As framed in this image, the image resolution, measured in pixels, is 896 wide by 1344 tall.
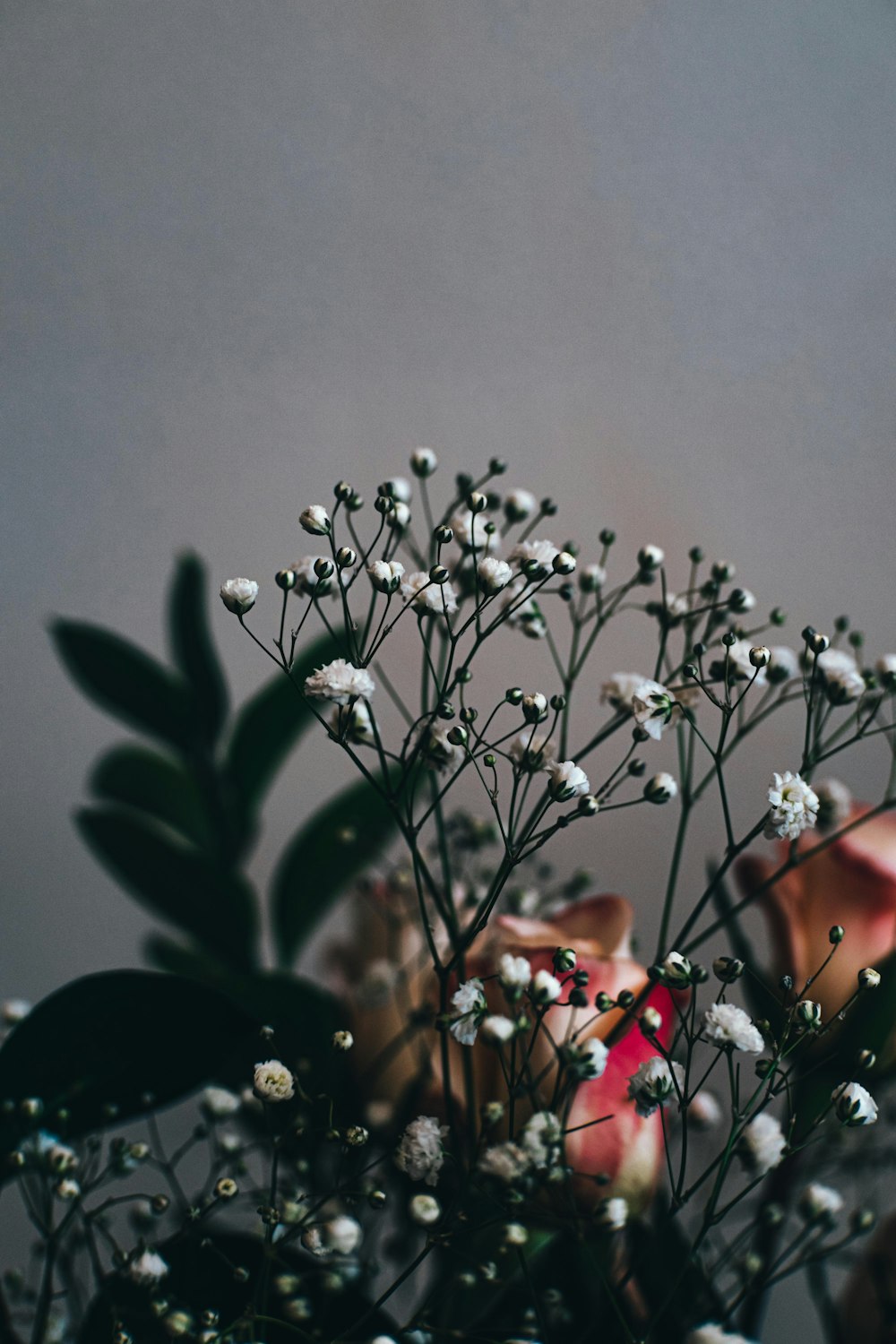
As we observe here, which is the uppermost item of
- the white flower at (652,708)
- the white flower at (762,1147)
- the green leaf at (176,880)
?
the white flower at (652,708)

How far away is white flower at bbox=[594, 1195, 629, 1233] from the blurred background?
35 centimetres

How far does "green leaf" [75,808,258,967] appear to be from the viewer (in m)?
0.52

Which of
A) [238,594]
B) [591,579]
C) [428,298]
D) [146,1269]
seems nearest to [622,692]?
[591,579]

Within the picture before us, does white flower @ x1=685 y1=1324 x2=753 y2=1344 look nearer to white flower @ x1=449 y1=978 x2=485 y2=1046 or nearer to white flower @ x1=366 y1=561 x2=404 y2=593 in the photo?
white flower @ x1=449 y1=978 x2=485 y2=1046

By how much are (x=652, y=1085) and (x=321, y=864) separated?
291 millimetres

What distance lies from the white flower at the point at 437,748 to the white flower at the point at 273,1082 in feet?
0.34

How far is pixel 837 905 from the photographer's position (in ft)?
1.37

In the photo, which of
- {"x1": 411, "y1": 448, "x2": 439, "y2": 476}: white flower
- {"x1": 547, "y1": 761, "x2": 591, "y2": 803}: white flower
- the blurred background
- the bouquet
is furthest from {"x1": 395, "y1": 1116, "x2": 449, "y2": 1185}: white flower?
the blurred background

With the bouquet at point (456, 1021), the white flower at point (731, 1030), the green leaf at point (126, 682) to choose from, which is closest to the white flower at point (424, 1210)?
the bouquet at point (456, 1021)

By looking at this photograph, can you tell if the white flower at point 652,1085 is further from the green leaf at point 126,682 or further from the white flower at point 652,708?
the green leaf at point 126,682

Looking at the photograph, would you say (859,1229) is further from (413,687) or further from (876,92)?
(876,92)

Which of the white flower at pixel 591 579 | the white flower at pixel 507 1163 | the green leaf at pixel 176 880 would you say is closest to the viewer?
the white flower at pixel 507 1163

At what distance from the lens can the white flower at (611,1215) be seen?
1.04ft

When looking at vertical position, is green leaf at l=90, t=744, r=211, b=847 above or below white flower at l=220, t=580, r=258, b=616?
below
